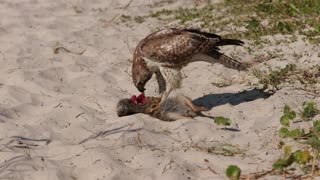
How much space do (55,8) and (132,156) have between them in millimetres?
6043

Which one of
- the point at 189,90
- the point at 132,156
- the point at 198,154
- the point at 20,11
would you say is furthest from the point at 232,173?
the point at 20,11

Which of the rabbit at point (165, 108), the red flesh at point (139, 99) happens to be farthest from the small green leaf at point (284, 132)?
the red flesh at point (139, 99)

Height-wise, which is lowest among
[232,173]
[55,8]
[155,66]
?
[55,8]

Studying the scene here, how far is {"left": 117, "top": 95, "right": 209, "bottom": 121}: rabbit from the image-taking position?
605cm

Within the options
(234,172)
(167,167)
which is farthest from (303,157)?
(167,167)

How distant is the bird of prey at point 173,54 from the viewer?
6328 millimetres

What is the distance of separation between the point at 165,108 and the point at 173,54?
2.23 ft

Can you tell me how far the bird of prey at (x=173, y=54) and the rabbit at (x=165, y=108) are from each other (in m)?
0.23

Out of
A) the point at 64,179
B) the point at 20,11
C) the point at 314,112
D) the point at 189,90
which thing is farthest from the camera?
the point at 20,11

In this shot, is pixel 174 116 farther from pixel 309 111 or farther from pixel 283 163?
pixel 283 163

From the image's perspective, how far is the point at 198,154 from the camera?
4941 mm

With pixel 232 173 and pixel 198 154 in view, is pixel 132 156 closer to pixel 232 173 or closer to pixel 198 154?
pixel 198 154

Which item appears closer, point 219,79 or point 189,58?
point 189,58

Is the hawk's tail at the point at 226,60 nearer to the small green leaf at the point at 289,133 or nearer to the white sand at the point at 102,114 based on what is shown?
the white sand at the point at 102,114
